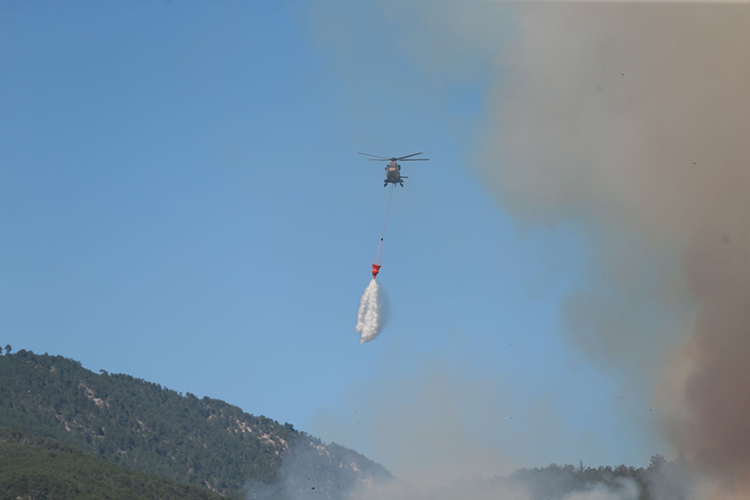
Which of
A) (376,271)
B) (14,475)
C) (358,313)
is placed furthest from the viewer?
(14,475)

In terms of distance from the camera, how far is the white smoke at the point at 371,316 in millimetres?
136375

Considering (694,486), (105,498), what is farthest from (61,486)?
(694,486)

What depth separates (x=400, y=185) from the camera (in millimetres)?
134000

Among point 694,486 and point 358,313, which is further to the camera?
point 694,486

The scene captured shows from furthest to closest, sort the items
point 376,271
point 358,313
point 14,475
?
point 14,475
point 358,313
point 376,271

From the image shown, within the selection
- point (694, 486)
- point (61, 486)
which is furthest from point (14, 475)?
point (694, 486)

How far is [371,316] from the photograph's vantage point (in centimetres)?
13650

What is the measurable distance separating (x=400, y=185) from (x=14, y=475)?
106926 mm

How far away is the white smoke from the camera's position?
13638 centimetres

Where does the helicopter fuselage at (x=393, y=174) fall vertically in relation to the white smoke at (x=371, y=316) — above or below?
above

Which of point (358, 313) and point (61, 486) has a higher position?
point (358, 313)

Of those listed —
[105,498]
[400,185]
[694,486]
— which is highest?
[400,185]

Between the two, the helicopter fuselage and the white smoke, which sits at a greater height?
the helicopter fuselage

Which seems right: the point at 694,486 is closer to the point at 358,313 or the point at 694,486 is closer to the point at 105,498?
the point at 358,313
